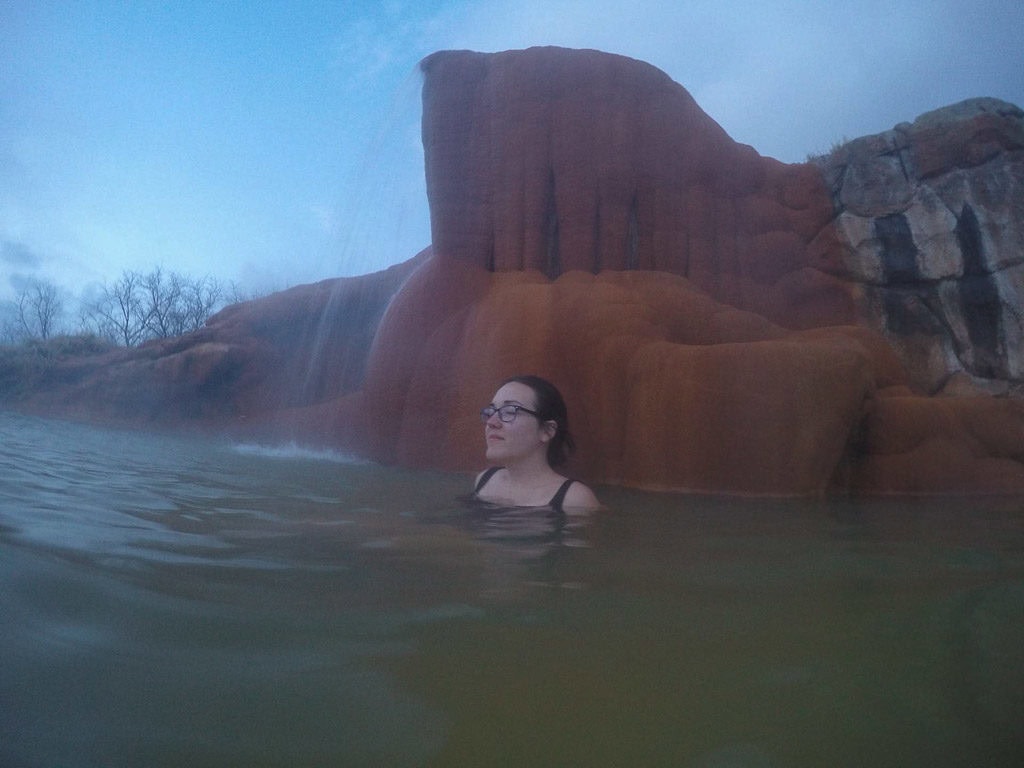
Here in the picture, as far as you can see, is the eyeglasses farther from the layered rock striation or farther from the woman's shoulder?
the layered rock striation

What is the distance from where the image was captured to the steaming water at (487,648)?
1054mm

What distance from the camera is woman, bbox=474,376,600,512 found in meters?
3.58

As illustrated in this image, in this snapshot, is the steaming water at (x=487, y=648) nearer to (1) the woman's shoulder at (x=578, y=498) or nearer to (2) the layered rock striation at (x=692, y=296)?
(1) the woman's shoulder at (x=578, y=498)

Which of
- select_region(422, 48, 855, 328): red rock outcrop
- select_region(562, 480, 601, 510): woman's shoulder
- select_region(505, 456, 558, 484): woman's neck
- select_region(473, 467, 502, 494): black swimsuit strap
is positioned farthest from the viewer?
select_region(422, 48, 855, 328): red rock outcrop


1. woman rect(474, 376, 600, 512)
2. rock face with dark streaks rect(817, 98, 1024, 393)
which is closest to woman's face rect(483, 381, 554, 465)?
woman rect(474, 376, 600, 512)

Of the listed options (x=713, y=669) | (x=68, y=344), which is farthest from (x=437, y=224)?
(x=68, y=344)

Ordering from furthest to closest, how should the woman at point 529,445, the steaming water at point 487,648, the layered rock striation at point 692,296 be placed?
the layered rock striation at point 692,296
the woman at point 529,445
the steaming water at point 487,648

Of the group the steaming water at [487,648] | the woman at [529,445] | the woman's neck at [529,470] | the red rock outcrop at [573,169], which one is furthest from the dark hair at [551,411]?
the red rock outcrop at [573,169]

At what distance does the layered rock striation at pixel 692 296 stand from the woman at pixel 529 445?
222 cm

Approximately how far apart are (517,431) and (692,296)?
16.4 ft

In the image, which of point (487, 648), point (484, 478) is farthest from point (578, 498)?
point (487, 648)

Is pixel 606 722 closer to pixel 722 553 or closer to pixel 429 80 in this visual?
pixel 722 553

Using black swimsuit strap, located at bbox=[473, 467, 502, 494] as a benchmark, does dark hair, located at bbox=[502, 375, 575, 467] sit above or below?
above

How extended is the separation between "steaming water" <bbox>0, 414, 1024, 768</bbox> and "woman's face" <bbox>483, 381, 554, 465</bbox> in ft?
2.92
